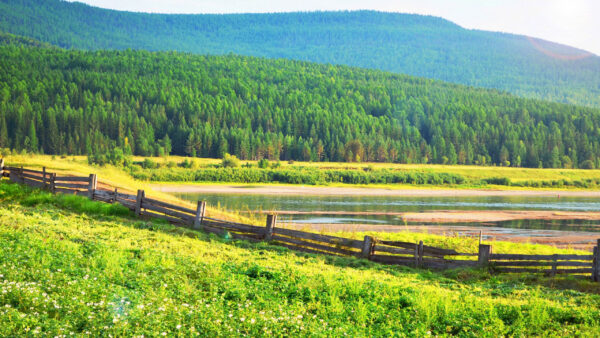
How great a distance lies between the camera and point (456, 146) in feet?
545

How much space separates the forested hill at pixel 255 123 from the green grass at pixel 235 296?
123 m

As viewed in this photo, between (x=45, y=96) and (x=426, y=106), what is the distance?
123m

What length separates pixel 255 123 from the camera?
173 meters

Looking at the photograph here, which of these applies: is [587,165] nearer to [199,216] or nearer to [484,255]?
[484,255]

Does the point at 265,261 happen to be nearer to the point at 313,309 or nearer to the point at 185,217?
the point at 313,309

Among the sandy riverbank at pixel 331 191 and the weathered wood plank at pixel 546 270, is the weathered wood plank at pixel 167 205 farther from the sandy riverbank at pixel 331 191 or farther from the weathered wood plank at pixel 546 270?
the sandy riverbank at pixel 331 191

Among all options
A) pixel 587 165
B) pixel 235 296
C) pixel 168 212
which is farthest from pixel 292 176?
pixel 587 165

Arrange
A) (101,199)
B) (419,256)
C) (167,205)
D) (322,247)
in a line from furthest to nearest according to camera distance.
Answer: (101,199)
(167,205)
(322,247)
(419,256)

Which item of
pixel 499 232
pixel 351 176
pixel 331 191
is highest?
pixel 351 176

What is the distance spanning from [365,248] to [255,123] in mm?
155414

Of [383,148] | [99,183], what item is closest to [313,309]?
[99,183]

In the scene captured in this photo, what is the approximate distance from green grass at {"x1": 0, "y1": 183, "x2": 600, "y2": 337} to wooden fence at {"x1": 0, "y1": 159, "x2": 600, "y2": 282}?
66cm

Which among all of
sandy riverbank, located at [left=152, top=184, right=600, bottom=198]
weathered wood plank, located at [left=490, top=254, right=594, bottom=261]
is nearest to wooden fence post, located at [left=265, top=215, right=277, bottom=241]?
weathered wood plank, located at [left=490, top=254, right=594, bottom=261]

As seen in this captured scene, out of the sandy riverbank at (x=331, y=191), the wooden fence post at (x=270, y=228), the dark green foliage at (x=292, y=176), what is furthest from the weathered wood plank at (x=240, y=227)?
the dark green foliage at (x=292, y=176)
